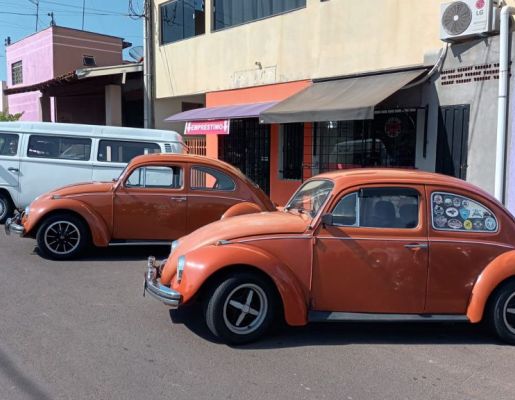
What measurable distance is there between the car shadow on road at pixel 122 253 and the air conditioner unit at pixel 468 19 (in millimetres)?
6072

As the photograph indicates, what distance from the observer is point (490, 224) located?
489cm

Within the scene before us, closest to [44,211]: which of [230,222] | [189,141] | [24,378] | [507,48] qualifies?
[230,222]

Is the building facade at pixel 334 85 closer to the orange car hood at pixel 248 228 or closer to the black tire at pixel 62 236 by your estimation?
the orange car hood at pixel 248 228

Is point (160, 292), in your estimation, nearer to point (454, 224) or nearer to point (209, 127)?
point (454, 224)

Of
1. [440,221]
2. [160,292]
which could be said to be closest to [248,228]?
[160,292]

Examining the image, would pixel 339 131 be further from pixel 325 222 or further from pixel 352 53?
pixel 325 222

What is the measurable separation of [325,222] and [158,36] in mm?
14978

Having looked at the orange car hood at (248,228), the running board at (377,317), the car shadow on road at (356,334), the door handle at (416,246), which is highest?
the orange car hood at (248,228)

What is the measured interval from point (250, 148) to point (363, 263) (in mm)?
10635

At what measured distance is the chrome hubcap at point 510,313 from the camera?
477 cm

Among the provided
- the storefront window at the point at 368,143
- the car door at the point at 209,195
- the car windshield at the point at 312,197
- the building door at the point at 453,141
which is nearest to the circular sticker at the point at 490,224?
the car windshield at the point at 312,197

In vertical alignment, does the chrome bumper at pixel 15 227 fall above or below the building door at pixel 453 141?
below

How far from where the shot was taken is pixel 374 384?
155 inches

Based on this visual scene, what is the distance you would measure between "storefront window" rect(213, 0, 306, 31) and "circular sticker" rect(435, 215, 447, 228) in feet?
29.9
